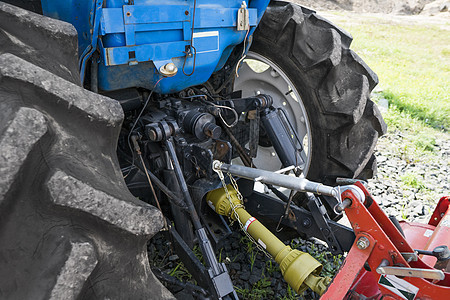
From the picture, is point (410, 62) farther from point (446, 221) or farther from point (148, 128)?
point (148, 128)

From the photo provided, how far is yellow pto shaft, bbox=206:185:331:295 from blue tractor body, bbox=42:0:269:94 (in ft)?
2.05

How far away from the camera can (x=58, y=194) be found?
0.87 m

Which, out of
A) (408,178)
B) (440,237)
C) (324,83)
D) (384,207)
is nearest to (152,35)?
(324,83)

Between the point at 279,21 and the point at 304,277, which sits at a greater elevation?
the point at 279,21

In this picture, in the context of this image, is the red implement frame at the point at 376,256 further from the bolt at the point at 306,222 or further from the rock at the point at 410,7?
the rock at the point at 410,7

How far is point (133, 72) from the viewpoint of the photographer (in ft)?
5.77

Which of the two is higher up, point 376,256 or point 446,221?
point 376,256

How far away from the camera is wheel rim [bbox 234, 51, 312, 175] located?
2.33 meters

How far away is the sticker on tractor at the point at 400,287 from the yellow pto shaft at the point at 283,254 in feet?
0.70

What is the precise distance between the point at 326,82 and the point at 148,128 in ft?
3.33

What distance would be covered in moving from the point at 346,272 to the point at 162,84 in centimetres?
115

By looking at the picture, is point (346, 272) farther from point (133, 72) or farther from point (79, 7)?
point (79, 7)

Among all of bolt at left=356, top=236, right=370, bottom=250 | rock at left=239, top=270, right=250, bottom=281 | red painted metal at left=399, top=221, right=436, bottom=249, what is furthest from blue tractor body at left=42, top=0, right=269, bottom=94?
red painted metal at left=399, top=221, right=436, bottom=249

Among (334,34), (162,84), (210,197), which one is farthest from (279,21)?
(210,197)
